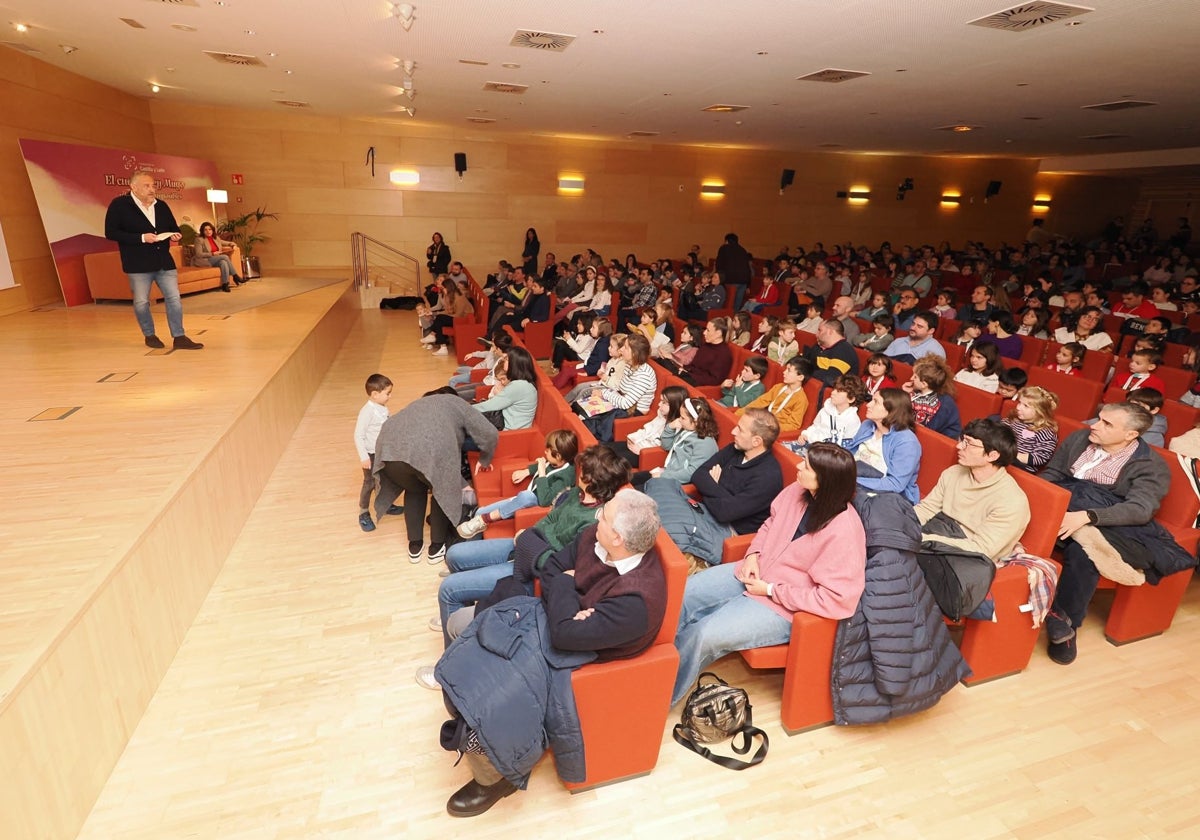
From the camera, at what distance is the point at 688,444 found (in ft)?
12.8

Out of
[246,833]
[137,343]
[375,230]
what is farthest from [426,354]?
[246,833]

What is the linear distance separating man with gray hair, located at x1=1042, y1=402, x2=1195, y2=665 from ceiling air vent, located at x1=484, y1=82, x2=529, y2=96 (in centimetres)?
749

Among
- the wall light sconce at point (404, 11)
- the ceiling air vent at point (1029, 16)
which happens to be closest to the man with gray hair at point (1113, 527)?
the ceiling air vent at point (1029, 16)

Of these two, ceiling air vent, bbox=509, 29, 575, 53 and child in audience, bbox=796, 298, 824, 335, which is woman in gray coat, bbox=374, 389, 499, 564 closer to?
ceiling air vent, bbox=509, 29, 575, 53

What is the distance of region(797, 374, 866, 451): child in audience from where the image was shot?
154 inches

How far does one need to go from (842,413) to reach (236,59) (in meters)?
8.06

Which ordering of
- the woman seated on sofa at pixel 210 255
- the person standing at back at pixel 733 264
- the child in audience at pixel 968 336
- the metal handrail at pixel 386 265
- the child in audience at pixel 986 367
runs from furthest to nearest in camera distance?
the metal handrail at pixel 386 265 < the person standing at back at pixel 733 264 < the woman seated on sofa at pixel 210 255 < the child in audience at pixel 968 336 < the child in audience at pixel 986 367

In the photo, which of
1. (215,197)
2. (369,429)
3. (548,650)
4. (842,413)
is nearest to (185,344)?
(369,429)

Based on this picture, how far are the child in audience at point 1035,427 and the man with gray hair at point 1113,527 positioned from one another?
38cm

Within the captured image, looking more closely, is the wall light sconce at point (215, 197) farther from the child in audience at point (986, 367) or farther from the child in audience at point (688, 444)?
the child in audience at point (986, 367)

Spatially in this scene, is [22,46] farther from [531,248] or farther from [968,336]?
[968,336]

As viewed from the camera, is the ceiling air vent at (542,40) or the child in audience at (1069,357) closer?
the child in audience at (1069,357)

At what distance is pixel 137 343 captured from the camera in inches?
242

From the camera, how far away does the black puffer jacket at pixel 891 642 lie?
8.11 ft
